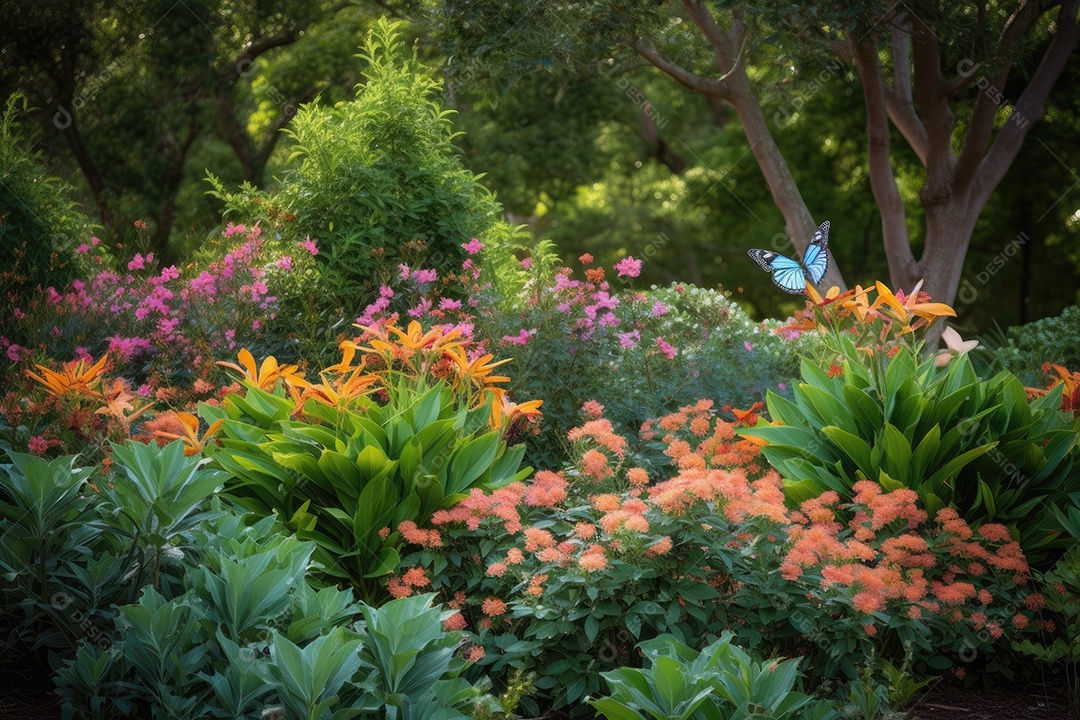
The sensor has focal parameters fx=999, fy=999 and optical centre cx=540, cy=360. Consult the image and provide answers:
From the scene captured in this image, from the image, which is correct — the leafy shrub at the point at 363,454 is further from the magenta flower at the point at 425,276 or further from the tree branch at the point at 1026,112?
the tree branch at the point at 1026,112

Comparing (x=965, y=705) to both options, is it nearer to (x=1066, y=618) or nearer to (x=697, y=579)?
(x=1066, y=618)

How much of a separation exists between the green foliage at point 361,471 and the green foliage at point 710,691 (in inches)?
42.3

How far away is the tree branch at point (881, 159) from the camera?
8.56 metres

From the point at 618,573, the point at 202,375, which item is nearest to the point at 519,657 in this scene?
the point at 618,573

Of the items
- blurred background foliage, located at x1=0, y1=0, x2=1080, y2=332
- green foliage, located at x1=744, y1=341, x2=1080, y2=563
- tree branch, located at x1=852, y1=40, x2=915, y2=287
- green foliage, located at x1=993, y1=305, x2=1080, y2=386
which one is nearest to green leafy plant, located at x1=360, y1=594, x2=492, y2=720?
green foliage, located at x1=744, y1=341, x2=1080, y2=563

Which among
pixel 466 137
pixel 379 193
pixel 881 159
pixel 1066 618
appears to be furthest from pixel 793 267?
pixel 466 137

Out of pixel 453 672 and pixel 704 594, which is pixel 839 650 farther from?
pixel 453 672

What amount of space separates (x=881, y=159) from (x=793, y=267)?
367cm

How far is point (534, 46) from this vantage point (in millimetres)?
7488

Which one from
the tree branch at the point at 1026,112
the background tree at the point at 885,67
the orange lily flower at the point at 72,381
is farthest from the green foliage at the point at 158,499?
the tree branch at the point at 1026,112

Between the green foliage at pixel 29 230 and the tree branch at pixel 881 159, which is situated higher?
the tree branch at pixel 881 159

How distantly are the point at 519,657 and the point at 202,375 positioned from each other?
108 inches

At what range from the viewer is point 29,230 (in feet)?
23.1

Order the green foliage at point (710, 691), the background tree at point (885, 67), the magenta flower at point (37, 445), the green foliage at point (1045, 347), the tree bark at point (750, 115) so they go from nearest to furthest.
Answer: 1. the green foliage at point (710, 691)
2. the magenta flower at point (37, 445)
3. the green foliage at point (1045, 347)
4. the background tree at point (885, 67)
5. the tree bark at point (750, 115)
